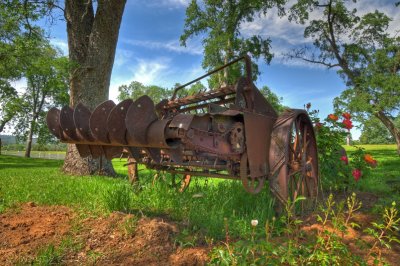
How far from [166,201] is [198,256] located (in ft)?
6.53

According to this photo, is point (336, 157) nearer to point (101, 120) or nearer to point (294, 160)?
point (294, 160)

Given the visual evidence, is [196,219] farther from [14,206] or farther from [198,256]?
[14,206]

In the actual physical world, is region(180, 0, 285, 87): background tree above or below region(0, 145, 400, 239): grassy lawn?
above

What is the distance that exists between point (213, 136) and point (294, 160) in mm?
1691

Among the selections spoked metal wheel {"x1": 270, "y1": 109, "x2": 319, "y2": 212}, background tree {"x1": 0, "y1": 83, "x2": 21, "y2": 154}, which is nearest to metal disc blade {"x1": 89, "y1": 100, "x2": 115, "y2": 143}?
spoked metal wheel {"x1": 270, "y1": 109, "x2": 319, "y2": 212}

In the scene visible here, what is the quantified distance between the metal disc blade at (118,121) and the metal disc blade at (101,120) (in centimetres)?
18

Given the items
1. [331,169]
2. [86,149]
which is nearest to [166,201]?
[86,149]

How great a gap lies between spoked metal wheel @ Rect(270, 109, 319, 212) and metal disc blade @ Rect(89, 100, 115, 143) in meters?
2.18

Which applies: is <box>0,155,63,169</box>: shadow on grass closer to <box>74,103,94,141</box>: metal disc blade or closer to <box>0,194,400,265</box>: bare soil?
<box>0,194,400,265</box>: bare soil

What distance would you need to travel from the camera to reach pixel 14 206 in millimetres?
5078

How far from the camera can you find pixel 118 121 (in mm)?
3201

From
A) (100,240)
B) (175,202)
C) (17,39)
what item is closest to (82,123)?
(100,240)

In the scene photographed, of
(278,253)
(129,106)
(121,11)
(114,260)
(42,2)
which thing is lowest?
(114,260)

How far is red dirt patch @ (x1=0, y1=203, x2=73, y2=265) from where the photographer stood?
321cm
